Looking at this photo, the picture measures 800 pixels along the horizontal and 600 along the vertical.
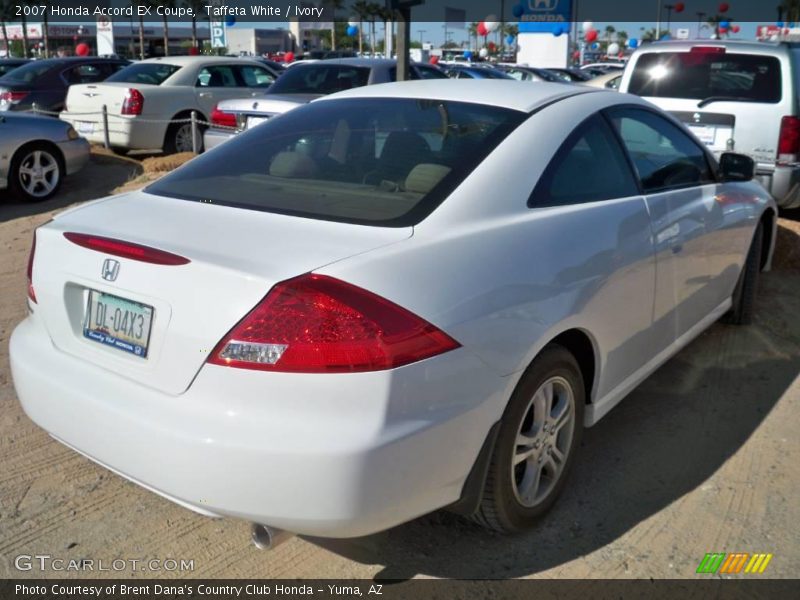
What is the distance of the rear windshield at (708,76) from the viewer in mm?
7262

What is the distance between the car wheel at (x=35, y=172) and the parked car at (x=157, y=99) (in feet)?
7.33

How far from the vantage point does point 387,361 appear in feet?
7.63

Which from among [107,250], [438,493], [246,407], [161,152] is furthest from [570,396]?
[161,152]

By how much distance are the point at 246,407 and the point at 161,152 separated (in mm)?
11333

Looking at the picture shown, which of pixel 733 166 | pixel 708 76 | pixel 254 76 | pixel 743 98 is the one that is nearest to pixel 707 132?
pixel 743 98

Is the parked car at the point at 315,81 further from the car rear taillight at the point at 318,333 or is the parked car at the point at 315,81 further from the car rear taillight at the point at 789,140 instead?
the car rear taillight at the point at 318,333

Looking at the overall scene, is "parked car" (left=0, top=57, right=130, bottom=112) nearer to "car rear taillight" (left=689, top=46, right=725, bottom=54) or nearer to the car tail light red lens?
"car rear taillight" (left=689, top=46, right=725, bottom=54)

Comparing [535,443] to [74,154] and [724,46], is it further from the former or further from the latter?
[74,154]

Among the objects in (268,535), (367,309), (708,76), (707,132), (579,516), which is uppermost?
(708,76)

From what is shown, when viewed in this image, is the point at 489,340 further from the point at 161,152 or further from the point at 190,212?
the point at 161,152

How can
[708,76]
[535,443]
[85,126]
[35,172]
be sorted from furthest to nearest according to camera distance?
[85,126], [35,172], [708,76], [535,443]

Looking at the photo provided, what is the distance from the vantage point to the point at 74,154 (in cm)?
983

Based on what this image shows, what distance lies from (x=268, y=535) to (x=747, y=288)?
378 cm

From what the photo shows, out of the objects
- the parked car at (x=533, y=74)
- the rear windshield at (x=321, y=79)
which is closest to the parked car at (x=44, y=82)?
the rear windshield at (x=321, y=79)
